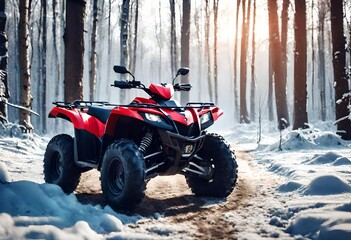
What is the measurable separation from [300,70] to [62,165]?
9154 millimetres

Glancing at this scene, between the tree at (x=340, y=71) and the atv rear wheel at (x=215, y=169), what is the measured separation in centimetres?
711

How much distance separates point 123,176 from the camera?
4715 mm

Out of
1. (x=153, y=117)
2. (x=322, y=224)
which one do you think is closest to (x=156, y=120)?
(x=153, y=117)

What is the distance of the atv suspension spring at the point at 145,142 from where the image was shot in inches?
186

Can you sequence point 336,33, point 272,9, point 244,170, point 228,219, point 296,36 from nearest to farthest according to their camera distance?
point 228,219 < point 244,170 < point 336,33 < point 296,36 < point 272,9

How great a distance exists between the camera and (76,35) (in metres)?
9.35

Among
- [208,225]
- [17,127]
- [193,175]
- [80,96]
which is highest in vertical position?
[80,96]

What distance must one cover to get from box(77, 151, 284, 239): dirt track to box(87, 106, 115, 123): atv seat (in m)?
1.11

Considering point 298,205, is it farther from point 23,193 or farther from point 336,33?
point 336,33

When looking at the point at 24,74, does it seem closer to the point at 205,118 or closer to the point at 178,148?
the point at 205,118

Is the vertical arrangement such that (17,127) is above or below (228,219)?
above

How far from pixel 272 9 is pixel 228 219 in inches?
552

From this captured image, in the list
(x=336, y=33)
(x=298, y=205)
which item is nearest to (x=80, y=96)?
(x=298, y=205)

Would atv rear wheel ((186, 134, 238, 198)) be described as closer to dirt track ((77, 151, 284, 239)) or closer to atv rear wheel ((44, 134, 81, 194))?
dirt track ((77, 151, 284, 239))
